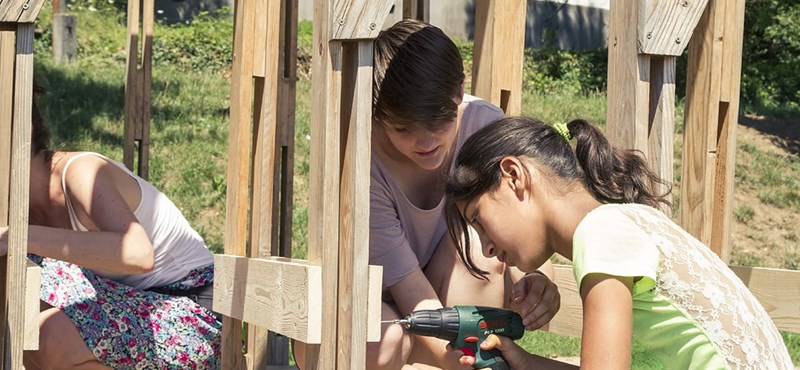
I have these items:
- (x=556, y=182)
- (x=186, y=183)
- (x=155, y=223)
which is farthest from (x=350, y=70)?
(x=186, y=183)

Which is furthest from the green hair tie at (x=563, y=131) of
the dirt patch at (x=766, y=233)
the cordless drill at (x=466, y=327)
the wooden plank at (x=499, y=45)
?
the dirt patch at (x=766, y=233)

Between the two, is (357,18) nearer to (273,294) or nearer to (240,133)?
(273,294)

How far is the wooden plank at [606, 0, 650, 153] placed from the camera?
112 inches

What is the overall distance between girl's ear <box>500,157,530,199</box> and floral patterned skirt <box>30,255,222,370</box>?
5.30 feet

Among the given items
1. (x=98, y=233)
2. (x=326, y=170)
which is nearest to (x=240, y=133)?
(x=98, y=233)

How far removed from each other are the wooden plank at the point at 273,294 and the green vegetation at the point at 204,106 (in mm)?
2964

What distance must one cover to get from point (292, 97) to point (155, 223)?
62.1 inches

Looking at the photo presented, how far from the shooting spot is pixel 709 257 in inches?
101

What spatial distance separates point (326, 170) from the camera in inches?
102

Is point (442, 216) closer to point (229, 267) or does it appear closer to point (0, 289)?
point (229, 267)

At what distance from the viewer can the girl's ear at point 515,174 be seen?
256 cm

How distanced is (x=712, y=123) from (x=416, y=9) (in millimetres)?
1802

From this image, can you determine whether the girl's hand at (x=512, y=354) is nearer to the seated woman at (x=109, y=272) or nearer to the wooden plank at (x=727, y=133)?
the wooden plank at (x=727, y=133)

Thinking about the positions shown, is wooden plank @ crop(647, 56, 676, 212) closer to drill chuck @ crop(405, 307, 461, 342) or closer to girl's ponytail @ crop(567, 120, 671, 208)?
girl's ponytail @ crop(567, 120, 671, 208)
